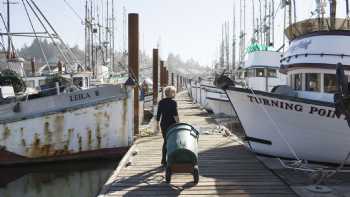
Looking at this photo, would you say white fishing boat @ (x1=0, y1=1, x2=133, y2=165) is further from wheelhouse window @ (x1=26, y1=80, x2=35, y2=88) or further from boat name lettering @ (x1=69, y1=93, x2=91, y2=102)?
wheelhouse window @ (x1=26, y1=80, x2=35, y2=88)

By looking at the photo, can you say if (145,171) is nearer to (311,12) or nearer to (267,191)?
(267,191)

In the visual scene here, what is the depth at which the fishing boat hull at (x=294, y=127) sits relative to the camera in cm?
869

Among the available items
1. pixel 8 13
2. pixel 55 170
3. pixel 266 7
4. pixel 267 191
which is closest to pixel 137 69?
pixel 55 170

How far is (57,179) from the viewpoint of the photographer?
11.7 meters

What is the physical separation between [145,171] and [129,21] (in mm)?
6364

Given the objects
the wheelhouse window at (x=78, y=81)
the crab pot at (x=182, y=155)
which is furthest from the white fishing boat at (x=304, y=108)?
the wheelhouse window at (x=78, y=81)

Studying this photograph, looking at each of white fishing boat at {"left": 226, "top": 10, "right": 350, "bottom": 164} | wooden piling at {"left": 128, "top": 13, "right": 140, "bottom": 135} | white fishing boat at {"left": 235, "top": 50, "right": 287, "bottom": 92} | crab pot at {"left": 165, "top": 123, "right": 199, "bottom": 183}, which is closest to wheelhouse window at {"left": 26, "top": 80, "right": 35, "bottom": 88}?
wooden piling at {"left": 128, "top": 13, "right": 140, "bottom": 135}

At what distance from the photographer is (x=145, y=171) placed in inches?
345

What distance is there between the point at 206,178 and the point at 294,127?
8.03 feet

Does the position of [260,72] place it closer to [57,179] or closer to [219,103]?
[219,103]

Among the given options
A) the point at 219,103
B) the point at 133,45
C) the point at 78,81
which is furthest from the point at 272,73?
the point at 78,81

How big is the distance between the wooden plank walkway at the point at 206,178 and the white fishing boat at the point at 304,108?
778mm

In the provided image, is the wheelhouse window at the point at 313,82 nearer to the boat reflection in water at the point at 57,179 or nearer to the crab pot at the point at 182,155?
the crab pot at the point at 182,155

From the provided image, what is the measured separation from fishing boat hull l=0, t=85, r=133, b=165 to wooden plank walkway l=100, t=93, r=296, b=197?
2.03m
